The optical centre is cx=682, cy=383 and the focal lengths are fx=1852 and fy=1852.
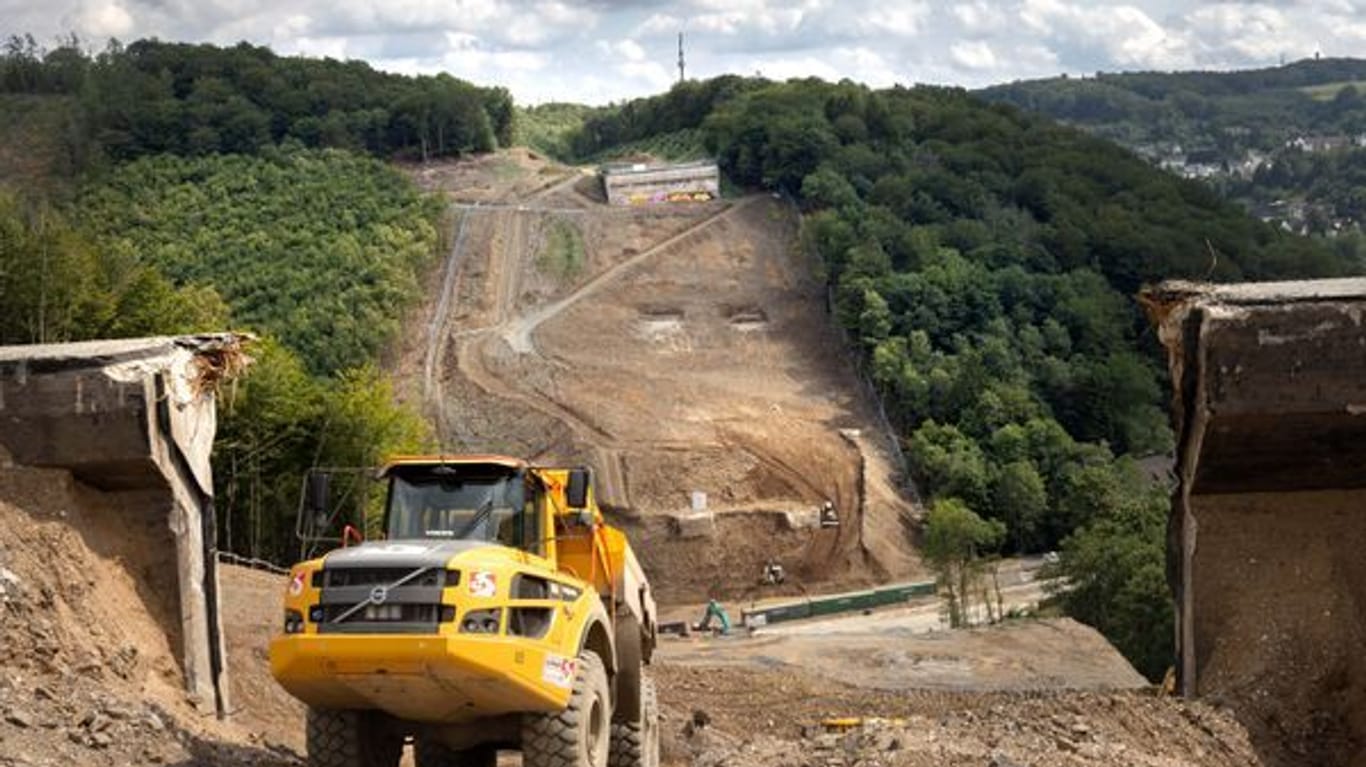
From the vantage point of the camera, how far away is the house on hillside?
79.4m

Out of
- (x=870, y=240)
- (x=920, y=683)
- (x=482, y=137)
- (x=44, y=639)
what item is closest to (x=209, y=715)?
(x=44, y=639)

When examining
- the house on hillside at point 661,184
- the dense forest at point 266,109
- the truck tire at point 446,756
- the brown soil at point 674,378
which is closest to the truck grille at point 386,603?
the truck tire at point 446,756

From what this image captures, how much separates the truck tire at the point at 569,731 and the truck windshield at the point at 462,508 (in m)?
1.09

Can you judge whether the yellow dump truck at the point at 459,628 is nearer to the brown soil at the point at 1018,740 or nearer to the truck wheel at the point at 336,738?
the truck wheel at the point at 336,738

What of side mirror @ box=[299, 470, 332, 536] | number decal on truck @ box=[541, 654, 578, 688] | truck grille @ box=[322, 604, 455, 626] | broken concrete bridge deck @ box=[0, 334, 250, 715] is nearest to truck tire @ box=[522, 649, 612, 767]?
number decal on truck @ box=[541, 654, 578, 688]

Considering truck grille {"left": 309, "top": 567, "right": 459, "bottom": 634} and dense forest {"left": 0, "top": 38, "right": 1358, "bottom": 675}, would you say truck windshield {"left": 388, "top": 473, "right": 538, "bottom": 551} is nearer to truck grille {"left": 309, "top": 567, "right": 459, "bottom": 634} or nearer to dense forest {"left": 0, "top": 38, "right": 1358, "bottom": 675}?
truck grille {"left": 309, "top": 567, "right": 459, "bottom": 634}

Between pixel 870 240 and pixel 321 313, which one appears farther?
pixel 870 240

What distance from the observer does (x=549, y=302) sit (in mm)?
69750

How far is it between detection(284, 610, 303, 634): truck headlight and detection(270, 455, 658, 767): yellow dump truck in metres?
0.01

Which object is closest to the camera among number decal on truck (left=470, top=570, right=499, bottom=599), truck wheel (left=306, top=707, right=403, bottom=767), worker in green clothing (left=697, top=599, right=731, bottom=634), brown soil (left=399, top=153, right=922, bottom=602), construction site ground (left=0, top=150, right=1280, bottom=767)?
number decal on truck (left=470, top=570, right=499, bottom=599)

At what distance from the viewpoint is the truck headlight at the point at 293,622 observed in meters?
12.7

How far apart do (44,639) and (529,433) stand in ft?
142

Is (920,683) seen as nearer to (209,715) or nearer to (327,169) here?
(209,715)

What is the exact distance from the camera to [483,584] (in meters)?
12.5
